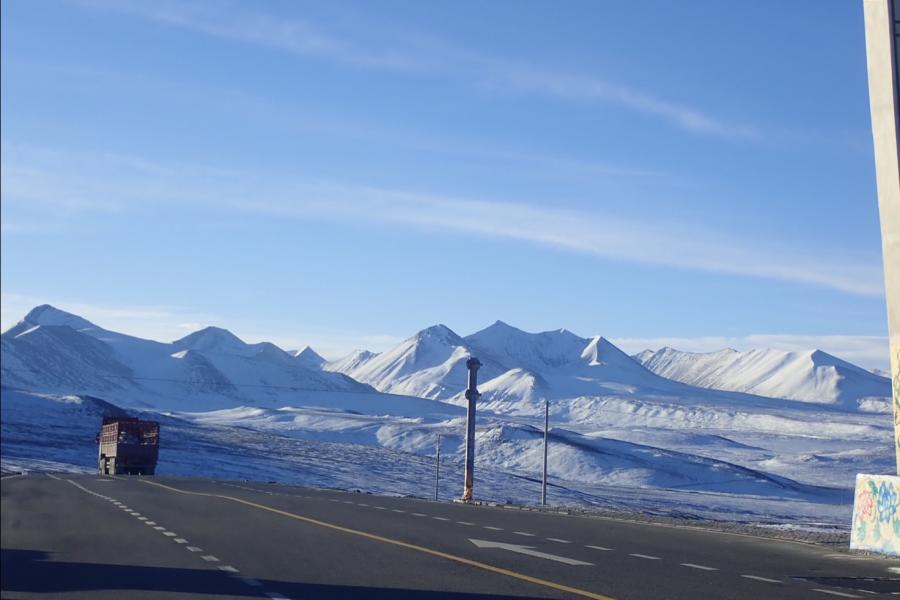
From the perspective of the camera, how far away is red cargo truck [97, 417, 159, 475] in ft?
225

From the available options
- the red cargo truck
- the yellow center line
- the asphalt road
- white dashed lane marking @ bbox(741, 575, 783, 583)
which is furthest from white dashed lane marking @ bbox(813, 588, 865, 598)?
the red cargo truck

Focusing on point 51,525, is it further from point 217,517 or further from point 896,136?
point 896,136

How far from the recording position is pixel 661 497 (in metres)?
105

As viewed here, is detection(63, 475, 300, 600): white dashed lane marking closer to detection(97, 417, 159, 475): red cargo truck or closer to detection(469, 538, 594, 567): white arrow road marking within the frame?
detection(469, 538, 594, 567): white arrow road marking

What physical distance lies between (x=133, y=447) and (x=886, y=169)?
5455cm

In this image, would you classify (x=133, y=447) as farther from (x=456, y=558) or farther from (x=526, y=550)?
(x=456, y=558)

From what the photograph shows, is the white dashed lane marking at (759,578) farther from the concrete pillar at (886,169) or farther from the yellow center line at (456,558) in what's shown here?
the concrete pillar at (886,169)

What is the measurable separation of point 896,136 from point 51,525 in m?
17.3

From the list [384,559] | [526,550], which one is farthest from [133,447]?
[384,559]

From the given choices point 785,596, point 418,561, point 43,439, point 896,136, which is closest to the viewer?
point 785,596

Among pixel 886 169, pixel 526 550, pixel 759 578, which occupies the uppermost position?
pixel 886 169

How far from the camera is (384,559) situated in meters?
16.6

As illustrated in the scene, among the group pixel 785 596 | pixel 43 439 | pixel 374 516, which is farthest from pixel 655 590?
pixel 43 439

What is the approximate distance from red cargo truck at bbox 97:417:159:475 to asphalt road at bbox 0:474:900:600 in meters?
Answer: 42.6
